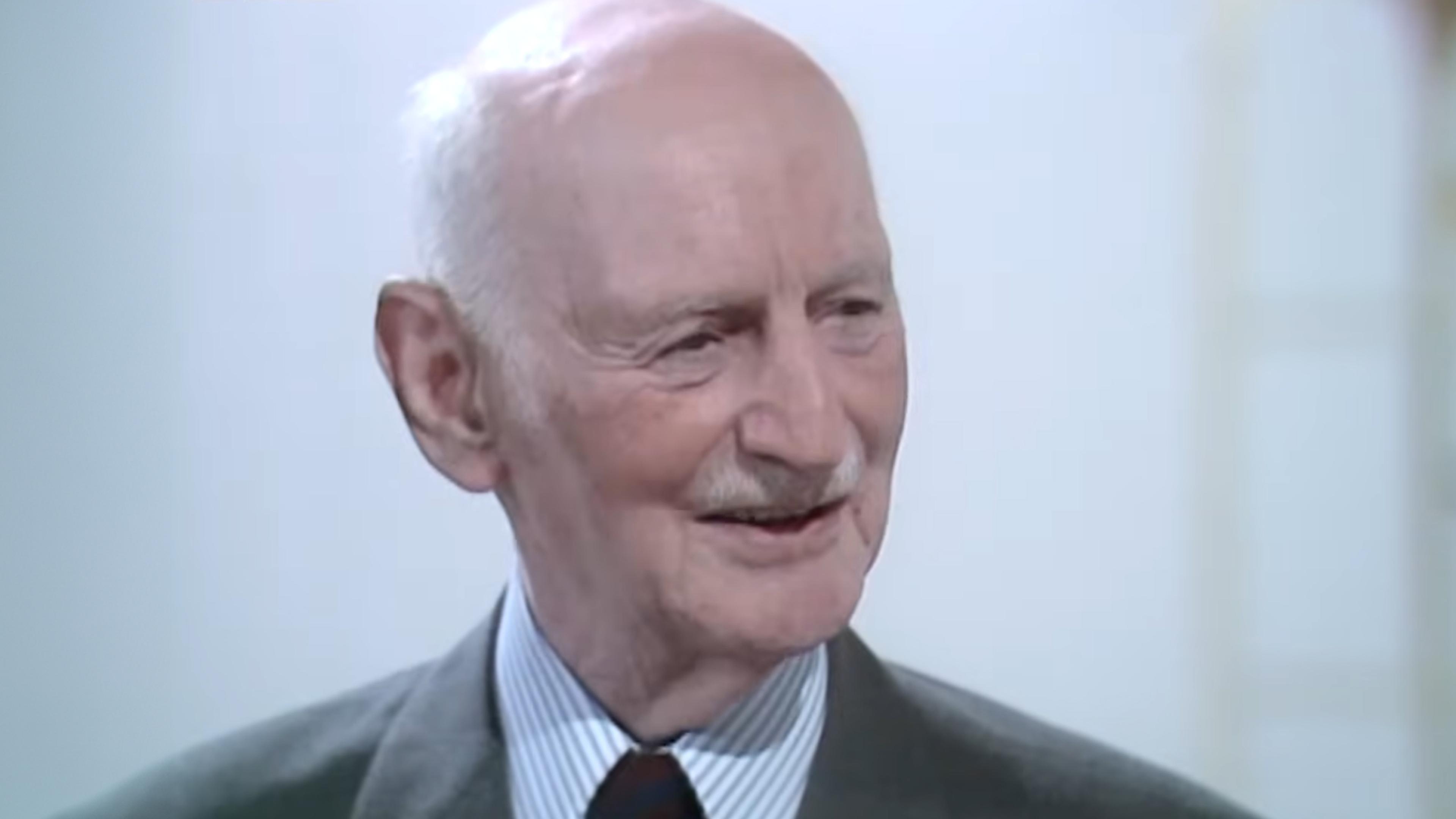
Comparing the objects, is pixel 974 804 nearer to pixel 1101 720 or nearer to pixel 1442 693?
pixel 1101 720

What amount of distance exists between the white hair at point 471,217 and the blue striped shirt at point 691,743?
6.2 inches

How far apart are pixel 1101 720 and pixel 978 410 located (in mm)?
194

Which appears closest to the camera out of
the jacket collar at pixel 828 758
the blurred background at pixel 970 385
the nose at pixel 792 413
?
the nose at pixel 792 413

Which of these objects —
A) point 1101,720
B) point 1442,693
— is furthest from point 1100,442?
point 1442,693

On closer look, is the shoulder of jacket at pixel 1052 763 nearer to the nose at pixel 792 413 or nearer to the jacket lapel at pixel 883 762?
the jacket lapel at pixel 883 762

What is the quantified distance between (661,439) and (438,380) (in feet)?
0.49

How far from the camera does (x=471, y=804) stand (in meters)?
0.89

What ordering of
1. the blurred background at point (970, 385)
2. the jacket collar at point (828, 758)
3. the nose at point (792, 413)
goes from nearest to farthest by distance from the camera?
the nose at point (792, 413)
the jacket collar at point (828, 758)
the blurred background at point (970, 385)

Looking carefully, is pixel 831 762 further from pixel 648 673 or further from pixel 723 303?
pixel 723 303

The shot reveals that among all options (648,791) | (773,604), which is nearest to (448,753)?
(648,791)

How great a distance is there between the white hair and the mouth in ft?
0.38

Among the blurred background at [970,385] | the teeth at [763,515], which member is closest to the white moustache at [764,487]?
the teeth at [763,515]

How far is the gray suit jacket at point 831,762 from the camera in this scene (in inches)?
35.3

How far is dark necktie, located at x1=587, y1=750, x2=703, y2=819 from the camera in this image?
34.3 inches
